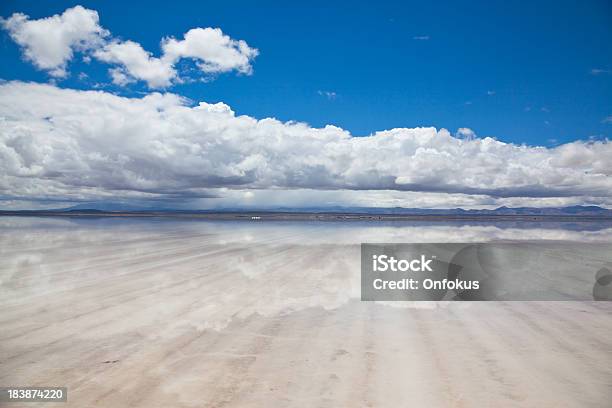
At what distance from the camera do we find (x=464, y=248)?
2520 cm

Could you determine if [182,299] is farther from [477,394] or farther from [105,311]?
[477,394]

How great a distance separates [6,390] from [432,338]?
7376 mm

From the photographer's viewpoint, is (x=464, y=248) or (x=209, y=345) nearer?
(x=209, y=345)

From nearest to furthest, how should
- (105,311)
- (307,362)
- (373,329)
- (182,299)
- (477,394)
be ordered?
(477,394) < (307,362) < (373,329) < (105,311) < (182,299)

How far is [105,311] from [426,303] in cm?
859

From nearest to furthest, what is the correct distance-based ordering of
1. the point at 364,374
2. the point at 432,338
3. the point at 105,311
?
the point at 364,374 → the point at 432,338 → the point at 105,311

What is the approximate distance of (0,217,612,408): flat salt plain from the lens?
5.64 metres

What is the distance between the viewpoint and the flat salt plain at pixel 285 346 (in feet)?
18.5

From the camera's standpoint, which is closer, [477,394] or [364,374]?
[477,394]

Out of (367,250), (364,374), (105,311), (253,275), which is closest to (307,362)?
(364,374)

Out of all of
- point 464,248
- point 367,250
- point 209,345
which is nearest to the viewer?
point 209,345

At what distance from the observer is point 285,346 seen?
7.52 metres

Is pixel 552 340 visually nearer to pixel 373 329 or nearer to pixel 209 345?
pixel 373 329

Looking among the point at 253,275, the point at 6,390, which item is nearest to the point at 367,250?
the point at 253,275
